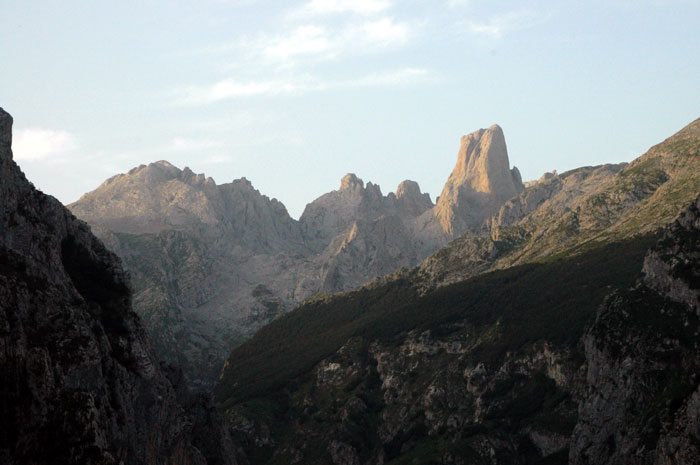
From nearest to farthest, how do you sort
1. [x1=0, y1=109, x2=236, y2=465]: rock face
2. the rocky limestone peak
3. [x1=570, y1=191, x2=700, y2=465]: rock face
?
[x1=0, y1=109, x2=236, y2=465]: rock face
the rocky limestone peak
[x1=570, y1=191, x2=700, y2=465]: rock face

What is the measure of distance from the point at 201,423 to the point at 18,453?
93136 mm

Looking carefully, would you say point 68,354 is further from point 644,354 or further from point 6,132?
point 644,354

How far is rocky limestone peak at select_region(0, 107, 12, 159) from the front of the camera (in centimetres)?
10644

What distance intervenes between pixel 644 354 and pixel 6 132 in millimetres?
121928

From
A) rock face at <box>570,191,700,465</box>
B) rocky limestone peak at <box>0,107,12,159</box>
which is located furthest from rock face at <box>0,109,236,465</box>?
rock face at <box>570,191,700,465</box>

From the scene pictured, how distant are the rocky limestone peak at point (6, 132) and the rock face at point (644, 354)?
105 metres

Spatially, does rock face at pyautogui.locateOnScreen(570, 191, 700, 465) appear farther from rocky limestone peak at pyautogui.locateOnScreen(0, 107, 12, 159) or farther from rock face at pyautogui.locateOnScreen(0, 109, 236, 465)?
rocky limestone peak at pyautogui.locateOnScreen(0, 107, 12, 159)

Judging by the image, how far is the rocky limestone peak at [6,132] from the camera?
10644 cm

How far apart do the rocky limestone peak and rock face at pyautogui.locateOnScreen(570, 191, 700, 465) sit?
346 ft

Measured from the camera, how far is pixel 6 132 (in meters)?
108

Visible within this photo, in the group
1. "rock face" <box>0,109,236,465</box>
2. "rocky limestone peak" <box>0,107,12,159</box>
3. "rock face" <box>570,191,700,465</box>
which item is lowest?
"rock face" <box>570,191,700,465</box>

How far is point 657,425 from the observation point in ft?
463

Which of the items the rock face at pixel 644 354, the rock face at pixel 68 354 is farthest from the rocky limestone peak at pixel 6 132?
the rock face at pixel 644 354

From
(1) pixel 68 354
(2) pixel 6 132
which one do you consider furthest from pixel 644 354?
(2) pixel 6 132
